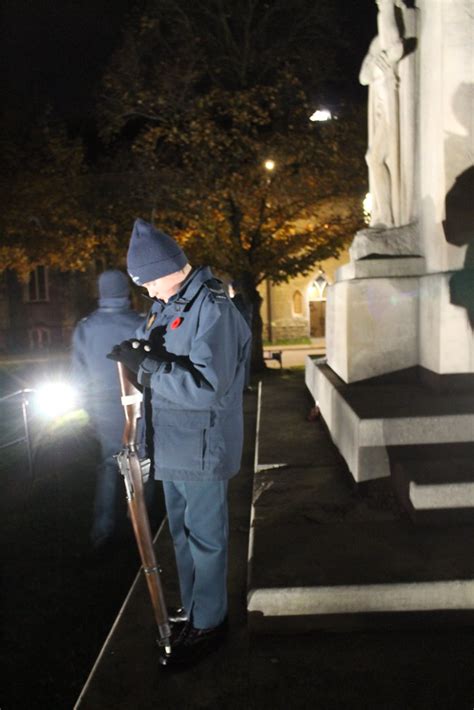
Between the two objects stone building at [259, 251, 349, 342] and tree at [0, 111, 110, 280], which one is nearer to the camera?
tree at [0, 111, 110, 280]

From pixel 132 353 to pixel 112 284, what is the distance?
2.17 metres

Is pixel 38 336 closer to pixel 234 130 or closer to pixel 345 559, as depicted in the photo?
pixel 234 130

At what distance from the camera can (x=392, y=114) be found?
215 inches

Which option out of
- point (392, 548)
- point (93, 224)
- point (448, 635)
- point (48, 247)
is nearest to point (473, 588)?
point (448, 635)

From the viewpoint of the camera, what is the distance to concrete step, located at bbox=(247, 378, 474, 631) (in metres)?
2.82

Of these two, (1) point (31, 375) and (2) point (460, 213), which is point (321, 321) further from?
(2) point (460, 213)

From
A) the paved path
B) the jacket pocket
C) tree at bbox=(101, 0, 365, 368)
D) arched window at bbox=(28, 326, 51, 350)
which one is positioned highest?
tree at bbox=(101, 0, 365, 368)

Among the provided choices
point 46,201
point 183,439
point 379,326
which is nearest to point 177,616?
point 183,439

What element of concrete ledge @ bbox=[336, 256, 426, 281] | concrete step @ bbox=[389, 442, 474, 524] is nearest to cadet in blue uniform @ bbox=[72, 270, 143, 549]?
concrete ledge @ bbox=[336, 256, 426, 281]

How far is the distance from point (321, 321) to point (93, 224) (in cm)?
1814

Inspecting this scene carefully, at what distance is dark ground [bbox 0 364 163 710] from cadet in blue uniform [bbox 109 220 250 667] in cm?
75

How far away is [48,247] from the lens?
63.5ft

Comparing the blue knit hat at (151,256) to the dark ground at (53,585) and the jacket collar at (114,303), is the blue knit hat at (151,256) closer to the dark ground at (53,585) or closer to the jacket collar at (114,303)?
the jacket collar at (114,303)

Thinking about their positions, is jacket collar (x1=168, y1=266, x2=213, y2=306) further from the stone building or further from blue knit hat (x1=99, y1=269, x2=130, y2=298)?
the stone building
